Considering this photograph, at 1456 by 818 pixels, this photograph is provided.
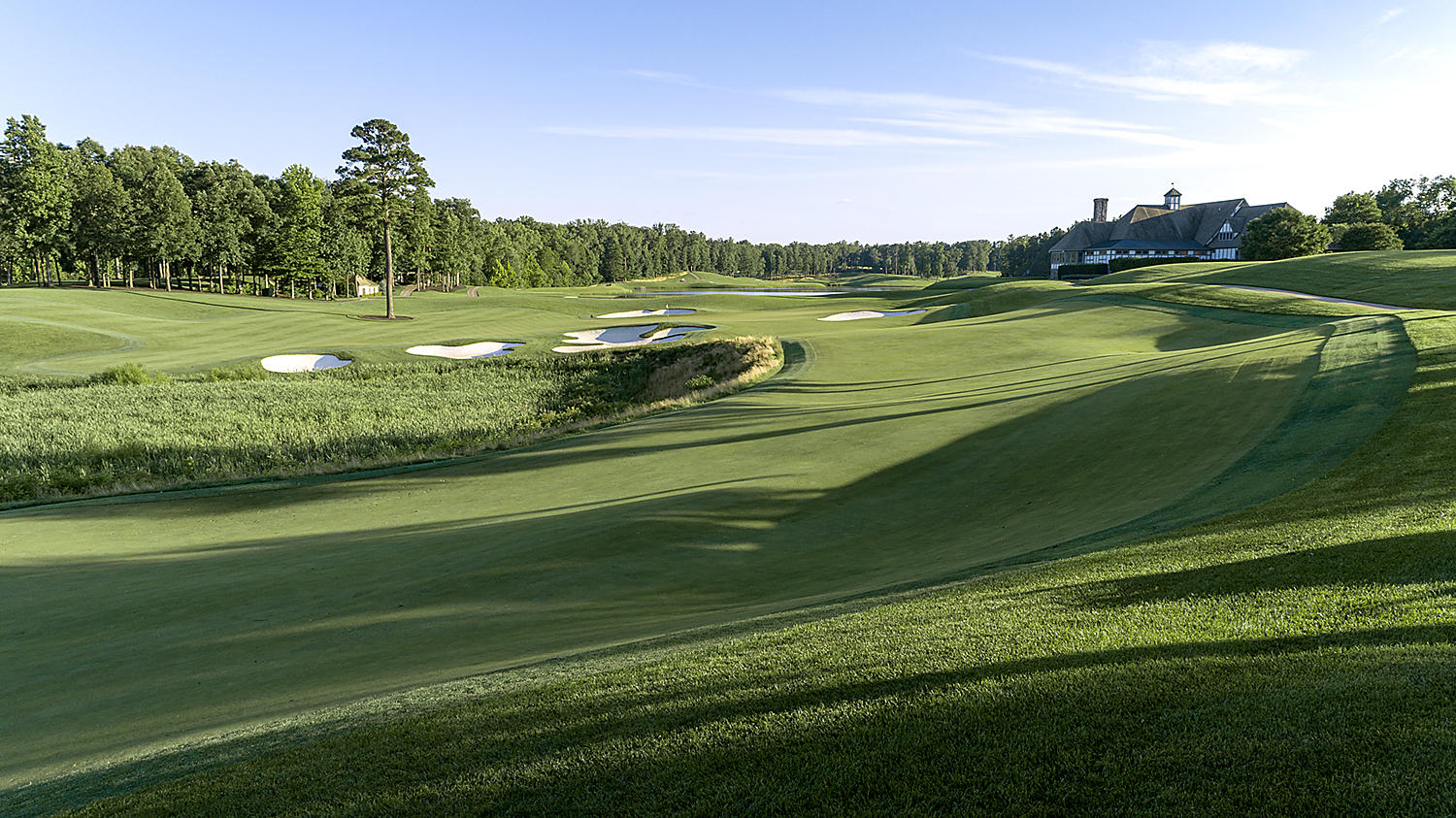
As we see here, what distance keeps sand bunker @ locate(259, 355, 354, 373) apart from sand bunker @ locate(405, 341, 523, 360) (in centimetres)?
376

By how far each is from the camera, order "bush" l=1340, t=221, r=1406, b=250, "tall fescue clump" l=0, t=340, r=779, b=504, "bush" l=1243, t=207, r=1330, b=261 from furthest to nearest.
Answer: "bush" l=1243, t=207, r=1330, b=261 < "bush" l=1340, t=221, r=1406, b=250 < "tall fescue clump" l=0, t=340, r=779, b=504

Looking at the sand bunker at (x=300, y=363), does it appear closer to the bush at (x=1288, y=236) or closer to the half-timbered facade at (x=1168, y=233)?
the bush at (x=1288, y=236)

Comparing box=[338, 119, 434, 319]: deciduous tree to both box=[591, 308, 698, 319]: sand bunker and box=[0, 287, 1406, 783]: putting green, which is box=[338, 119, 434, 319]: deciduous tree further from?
box=[0, 287, 1406, 783]: putting green

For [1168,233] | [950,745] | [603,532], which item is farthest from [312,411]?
[1168,233]

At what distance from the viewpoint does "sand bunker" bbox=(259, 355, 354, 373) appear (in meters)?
35.2

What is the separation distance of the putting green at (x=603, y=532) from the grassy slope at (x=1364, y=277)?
43.6 ft

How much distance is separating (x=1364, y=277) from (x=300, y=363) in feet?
173

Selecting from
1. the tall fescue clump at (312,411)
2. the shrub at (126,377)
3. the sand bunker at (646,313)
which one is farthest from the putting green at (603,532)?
the sand bunker at (646,313)

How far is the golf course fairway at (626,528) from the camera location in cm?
831

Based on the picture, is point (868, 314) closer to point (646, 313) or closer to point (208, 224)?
point (646, 313)

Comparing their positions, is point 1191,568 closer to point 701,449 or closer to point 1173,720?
point 1173,720

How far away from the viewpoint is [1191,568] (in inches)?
287

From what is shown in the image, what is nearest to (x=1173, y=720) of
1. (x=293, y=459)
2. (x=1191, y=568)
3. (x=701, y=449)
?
(x=1191, y=568)

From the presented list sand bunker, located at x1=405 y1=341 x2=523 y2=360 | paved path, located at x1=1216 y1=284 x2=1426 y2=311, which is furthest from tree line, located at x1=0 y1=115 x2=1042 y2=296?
paved path, located at x1=1216 y1=284 x2=1426 y2=311
